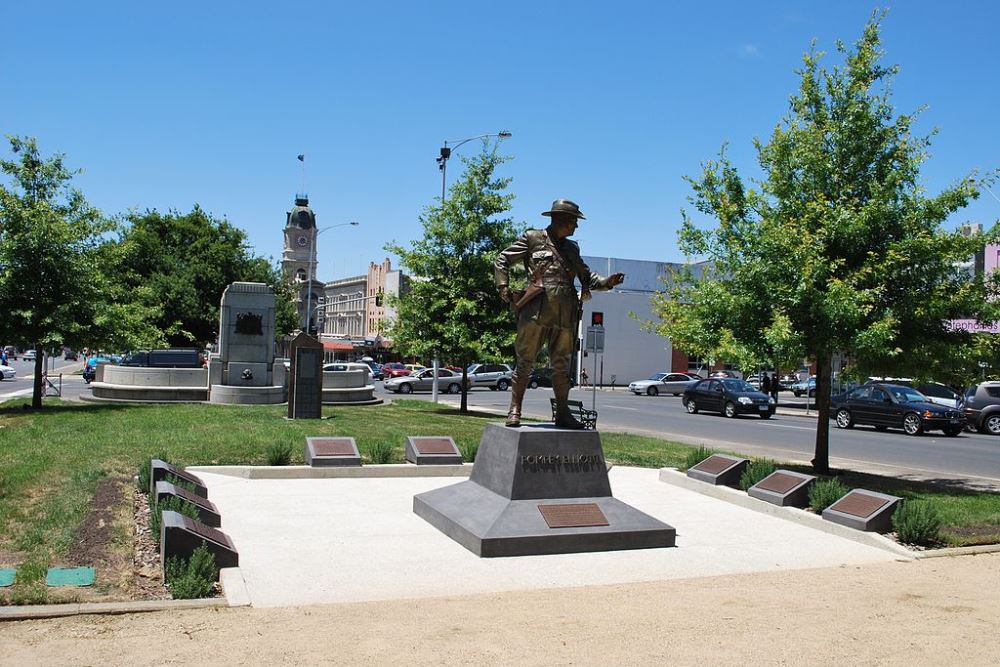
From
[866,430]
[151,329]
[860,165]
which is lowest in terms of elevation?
[866,430]

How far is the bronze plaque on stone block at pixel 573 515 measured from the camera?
329 inches

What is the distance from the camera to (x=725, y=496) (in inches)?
457

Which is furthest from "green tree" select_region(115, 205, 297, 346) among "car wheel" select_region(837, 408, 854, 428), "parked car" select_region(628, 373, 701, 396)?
"car wheel" select_region(837, 408, 854, 428)

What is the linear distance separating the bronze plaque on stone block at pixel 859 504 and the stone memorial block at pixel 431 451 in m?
5.68

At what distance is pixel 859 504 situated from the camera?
9.58m

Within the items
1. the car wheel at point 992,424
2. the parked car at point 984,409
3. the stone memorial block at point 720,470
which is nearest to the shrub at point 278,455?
the stone memorial block at point 720,470

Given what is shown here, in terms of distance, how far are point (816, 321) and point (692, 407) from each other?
22.0 metres

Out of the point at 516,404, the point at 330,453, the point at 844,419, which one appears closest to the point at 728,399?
the point at 844,419

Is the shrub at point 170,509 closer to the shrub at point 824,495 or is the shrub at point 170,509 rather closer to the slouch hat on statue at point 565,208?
the slouch hat on statue at point 565,208

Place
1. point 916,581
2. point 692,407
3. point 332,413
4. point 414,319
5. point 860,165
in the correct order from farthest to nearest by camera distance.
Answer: point 692,407
point 414,319
point 332,413
point 860,165
point 916,581

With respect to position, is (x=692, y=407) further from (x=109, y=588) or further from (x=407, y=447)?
(x=109, y=588)

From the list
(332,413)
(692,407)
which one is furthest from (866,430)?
(332,413)

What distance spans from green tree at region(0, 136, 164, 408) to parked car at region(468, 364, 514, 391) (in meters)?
27.1

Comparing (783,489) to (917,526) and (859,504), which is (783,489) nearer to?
(859,504)
